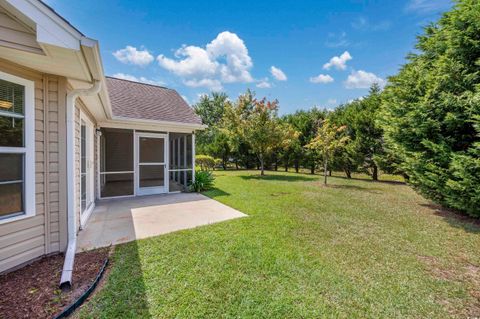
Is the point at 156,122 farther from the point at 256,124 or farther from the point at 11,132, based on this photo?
the point at 256,124

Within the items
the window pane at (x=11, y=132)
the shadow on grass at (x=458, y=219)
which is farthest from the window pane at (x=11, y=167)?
the shadow on grass at (x=458, y=219)

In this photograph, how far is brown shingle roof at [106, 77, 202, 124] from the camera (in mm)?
7850

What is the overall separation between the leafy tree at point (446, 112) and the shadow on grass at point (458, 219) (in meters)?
0.36

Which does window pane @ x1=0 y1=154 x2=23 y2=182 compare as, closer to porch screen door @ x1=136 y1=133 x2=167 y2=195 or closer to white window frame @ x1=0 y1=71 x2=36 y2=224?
white window frame @ x1=0 y1=71 x2=36 y2=224

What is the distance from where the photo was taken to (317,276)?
2895 mm

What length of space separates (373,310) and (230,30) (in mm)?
12853

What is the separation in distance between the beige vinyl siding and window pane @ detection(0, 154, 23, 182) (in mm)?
1388

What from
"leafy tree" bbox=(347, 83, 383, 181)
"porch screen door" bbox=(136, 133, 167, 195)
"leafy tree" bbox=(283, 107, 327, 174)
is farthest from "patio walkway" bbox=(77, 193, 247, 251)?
"leafy tree" bbox=(283, 107, 327, 174)

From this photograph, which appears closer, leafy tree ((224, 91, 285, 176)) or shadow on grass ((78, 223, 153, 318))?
shadow on grass ((78, 223, 153, 318))

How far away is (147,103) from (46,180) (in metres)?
6.50

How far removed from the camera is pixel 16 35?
2.50 meters

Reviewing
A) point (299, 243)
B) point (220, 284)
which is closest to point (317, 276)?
point (299, 243)

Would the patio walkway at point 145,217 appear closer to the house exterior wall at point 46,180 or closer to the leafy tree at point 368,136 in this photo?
the house exterior wall at point 46,180

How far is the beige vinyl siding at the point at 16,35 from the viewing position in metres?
2.44
